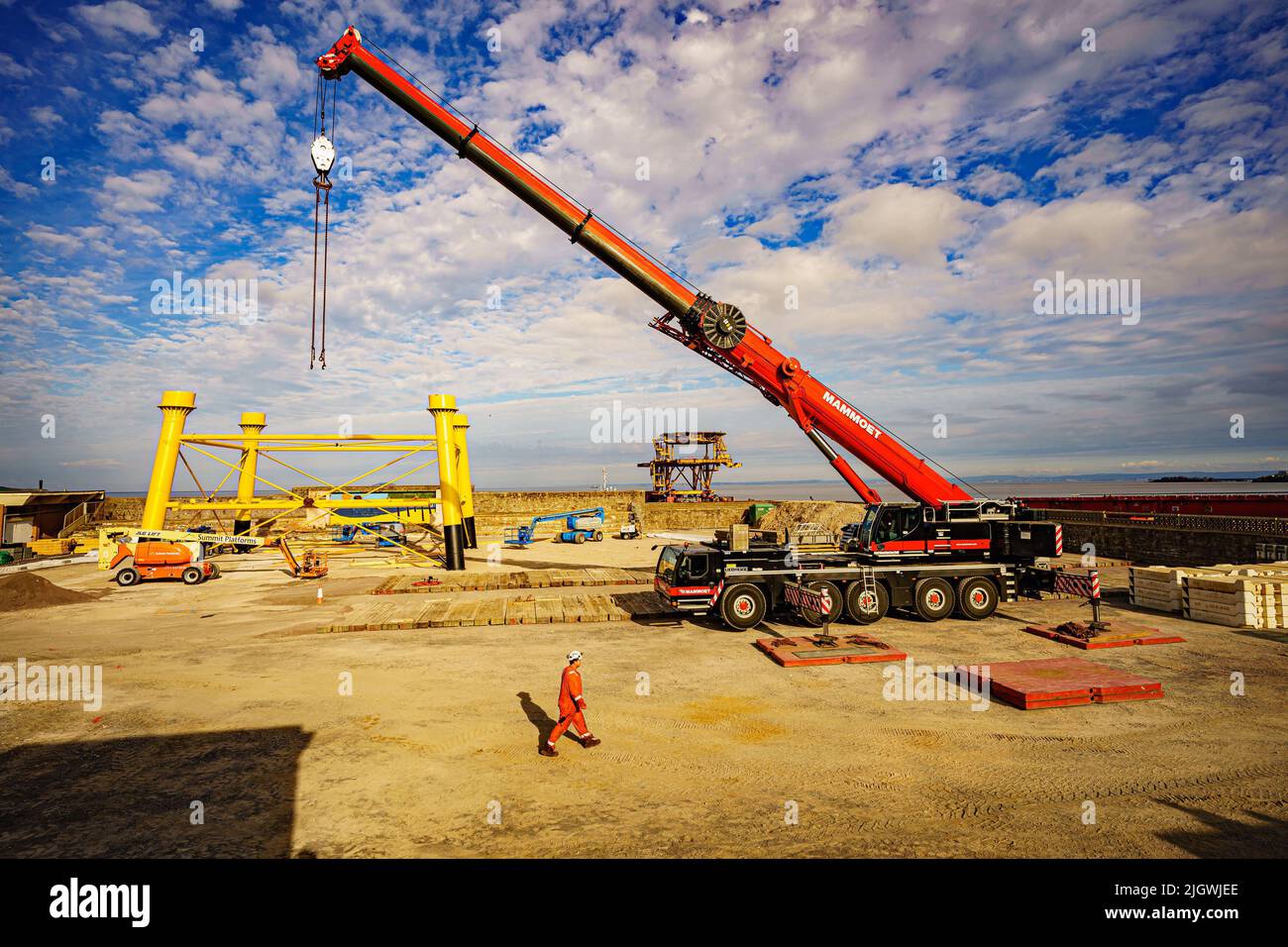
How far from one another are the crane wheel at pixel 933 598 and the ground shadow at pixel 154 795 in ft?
41.9

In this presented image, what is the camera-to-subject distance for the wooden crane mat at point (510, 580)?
19.6 meters

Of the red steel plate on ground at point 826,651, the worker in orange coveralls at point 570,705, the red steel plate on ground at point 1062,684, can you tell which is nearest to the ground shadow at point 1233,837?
the red steel plate on ground at point 1062,684

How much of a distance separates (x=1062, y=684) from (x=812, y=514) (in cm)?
2705

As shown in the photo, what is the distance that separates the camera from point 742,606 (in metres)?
14.2

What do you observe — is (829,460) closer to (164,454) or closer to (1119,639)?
(1119,639)

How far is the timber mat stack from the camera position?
522 inches

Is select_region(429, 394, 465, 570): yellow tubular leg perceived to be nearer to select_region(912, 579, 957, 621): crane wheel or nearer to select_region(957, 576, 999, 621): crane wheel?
select_region(912, 579, 957, 621): crane wheel

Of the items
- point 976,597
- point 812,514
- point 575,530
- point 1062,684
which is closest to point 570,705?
point 1062,684

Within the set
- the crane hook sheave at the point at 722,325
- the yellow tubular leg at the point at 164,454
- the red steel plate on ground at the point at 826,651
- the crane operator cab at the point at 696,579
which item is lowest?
the red steel plate on ground at the point at 826,651

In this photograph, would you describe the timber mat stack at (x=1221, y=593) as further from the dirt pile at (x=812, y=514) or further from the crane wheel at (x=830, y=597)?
the dirt pile at (x=812, y=514)

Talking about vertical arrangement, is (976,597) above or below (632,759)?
above

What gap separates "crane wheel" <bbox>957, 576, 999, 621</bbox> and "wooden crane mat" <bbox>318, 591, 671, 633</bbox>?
7136 millimetres
